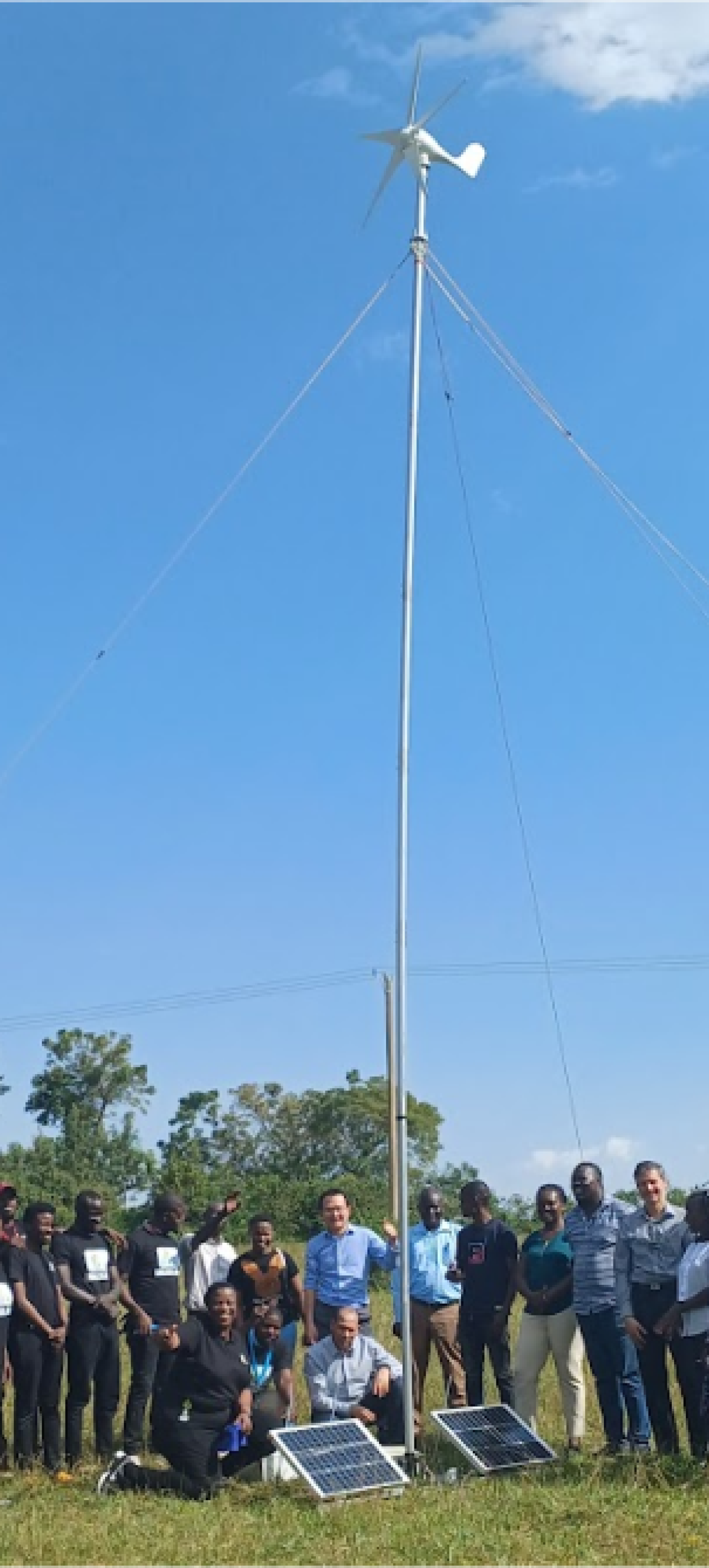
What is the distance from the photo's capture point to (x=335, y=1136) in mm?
62500

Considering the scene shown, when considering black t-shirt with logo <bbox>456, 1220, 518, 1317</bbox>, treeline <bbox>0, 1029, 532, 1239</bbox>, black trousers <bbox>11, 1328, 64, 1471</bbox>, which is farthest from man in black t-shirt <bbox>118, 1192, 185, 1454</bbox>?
treeline <bbox>0, 1029, 532, 1239</bbox>

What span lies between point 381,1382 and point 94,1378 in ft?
7.65

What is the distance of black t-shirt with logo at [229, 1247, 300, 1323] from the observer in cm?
1229

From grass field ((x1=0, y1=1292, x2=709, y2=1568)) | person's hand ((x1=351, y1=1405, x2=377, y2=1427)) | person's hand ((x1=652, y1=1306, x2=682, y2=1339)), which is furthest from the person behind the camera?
person's hand ((x1=351, y1=1405, x2=377, y2=1427))

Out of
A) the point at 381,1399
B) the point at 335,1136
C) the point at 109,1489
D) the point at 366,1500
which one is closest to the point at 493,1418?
the point at 381,1399

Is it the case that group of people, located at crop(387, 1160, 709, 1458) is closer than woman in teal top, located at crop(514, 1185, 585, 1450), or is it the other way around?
group of people, located at crop(387, 1160, 709, 1458)

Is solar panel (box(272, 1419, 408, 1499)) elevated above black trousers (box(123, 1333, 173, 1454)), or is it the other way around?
black trousers (box(123, 1333, 173, 1454))

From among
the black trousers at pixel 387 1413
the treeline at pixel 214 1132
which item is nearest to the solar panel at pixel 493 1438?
the black trousers at pixel 387 1413

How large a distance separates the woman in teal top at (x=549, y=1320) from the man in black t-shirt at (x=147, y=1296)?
269 cm

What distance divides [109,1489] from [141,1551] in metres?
1.92

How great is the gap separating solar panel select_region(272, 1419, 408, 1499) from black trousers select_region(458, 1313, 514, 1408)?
2096mm

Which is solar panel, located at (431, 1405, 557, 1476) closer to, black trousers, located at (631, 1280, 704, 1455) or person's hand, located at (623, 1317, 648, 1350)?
black trousers, located at (631, 1280, 704, 1455)

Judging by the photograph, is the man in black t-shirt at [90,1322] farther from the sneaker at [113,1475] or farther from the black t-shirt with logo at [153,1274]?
the sneaker at [113,1475]

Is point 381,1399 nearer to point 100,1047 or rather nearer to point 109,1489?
point 109,1489
